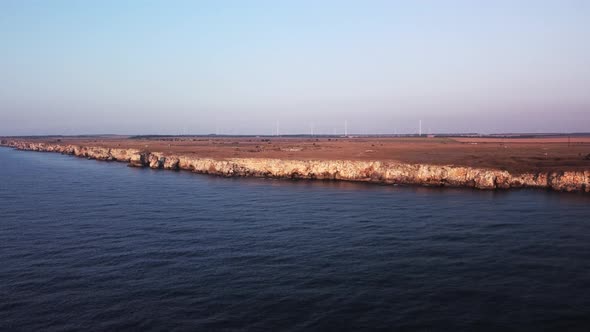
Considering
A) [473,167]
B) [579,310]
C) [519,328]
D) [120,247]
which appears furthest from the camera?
[473,167]

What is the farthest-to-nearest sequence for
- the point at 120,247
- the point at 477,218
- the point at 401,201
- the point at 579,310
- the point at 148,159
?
the point at 148,159 < the point at 401,201 < the point at 477,218 < the point at 120,247 < the point at 579,310

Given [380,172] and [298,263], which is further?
[380,172]

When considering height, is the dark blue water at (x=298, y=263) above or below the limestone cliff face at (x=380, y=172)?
below

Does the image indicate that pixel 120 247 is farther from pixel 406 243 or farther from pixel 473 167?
pixel 473 167

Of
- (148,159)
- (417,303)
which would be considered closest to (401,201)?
(417,303)

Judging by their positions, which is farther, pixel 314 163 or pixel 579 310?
pixel 314 163
